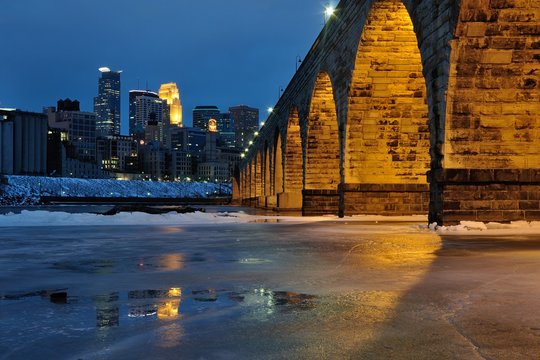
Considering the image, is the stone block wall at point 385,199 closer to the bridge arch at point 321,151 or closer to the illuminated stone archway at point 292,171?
the bridge arch at point 321,151

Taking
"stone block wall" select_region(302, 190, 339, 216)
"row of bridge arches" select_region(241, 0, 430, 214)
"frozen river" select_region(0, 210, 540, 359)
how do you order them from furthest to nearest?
1. "stone block wall" select_region(302, 190, 339, 216)
2. "row of bridge arches" select_region(241, 0, 430, 214)
3. "frozen river" select_region(0, 210, 540, 359)

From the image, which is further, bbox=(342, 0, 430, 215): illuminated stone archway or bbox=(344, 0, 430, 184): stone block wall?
bbox=(342, 0, 430, 215): illuminated stone archway

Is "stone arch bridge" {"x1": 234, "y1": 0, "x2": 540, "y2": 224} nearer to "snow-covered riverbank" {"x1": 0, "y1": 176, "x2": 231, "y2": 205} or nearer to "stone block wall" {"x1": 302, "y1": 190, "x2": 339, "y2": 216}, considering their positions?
"stone block wall" {"x1": 302, "y1": 190, "x2": 339, "y2": 216}

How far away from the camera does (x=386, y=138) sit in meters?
22.3

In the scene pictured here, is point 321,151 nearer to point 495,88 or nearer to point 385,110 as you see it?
point 385,110

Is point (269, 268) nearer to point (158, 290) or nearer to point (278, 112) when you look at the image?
point (158, 290)

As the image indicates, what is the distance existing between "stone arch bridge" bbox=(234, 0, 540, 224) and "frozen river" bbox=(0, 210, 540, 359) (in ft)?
18.3

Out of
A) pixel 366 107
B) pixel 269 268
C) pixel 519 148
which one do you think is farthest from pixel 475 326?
pixel 366 107

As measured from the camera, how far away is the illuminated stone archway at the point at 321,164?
30172 millimetres

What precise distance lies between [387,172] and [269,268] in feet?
56.1

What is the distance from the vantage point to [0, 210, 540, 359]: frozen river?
3072 millimetres

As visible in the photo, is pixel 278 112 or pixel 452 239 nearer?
pixel 452 239

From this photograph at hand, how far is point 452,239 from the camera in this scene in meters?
10.0

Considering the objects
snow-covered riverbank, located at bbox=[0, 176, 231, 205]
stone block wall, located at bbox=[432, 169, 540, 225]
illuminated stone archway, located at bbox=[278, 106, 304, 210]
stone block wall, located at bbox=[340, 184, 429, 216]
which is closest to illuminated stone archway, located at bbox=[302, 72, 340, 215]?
stone block wall, located at bbox=[340, 184, 429, 216]
